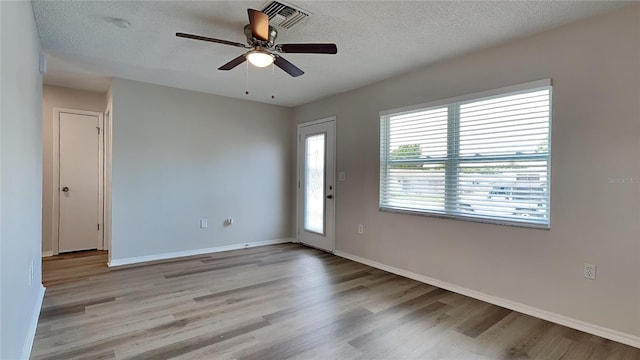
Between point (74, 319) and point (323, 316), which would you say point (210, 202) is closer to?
point (74, 319)

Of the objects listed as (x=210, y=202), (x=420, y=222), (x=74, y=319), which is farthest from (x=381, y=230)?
(x=74, y=319)

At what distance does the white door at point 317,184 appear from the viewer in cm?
498

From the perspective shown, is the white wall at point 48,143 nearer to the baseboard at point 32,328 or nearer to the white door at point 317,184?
the baseboard at point 32,328

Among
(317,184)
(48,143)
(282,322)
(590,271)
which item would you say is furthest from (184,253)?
(590,271)

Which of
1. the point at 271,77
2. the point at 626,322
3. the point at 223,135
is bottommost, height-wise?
the point at 626,322

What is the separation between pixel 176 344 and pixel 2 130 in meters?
1.65

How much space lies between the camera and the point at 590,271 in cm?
251

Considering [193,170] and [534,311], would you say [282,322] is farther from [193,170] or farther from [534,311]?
[193,170]

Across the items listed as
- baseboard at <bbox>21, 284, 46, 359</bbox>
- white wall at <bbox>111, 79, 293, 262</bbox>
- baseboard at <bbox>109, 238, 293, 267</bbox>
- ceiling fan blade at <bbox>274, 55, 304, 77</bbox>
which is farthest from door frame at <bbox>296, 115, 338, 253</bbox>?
Answer: baseboard at <bbox>21, 284, 46, 359</bbox>

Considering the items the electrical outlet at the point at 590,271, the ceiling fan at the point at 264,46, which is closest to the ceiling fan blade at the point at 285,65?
the ceiling fan at the point at 264,46

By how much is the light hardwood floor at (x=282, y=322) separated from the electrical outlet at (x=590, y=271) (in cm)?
44

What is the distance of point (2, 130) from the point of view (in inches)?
60.4

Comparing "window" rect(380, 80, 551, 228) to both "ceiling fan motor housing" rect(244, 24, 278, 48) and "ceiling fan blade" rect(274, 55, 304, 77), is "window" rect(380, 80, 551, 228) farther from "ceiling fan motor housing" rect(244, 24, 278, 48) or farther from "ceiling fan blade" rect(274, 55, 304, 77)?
"ceiling fan motor housing" rect(244, 24, 278, 48)

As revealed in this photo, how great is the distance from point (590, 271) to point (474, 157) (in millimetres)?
1309
